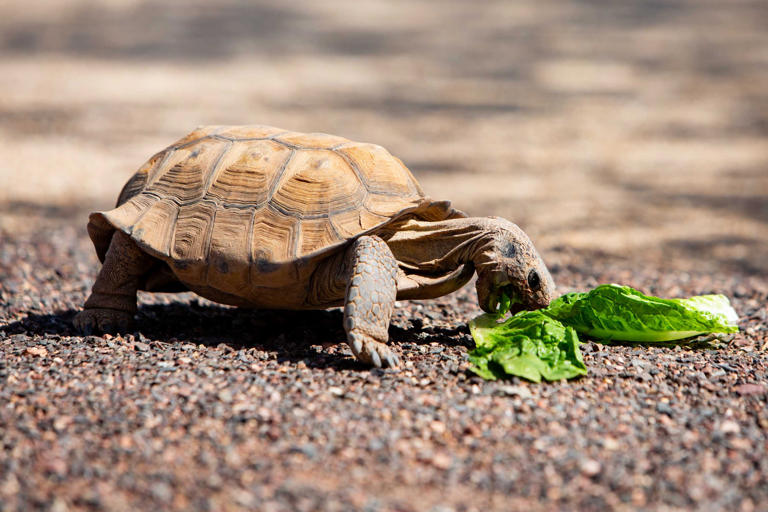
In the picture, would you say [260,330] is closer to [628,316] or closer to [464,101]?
[628,316]

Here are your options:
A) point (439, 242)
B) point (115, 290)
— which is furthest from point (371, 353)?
point (115, 290)

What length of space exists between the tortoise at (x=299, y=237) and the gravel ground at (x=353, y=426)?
306 mm

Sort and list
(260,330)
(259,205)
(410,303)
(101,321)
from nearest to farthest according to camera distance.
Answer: (259,205)
(101,321)
(260,330)
(410,303)

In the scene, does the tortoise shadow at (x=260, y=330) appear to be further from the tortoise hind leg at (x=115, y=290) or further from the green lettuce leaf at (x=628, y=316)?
the green lettuce leaf at (x=628, y=316)

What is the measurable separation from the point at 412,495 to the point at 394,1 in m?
19.1

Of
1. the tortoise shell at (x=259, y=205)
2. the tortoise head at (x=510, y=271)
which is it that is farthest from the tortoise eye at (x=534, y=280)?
the tortoise shell at (x=259, y=205)

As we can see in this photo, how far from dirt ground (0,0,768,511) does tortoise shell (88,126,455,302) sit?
0.49 meters

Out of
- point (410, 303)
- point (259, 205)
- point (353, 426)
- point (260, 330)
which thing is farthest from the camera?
point (410, 303)

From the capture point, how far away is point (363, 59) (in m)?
15.8

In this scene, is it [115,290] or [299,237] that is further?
[115,290]

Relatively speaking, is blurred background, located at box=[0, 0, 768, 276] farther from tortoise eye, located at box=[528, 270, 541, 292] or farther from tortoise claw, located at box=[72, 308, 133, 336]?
tortoise claw, located at box=[72, 308, 133, 336]

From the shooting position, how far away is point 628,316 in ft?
14.1

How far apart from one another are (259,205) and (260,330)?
2.77 ft

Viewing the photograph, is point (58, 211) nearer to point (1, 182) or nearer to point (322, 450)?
point (1, 182)
